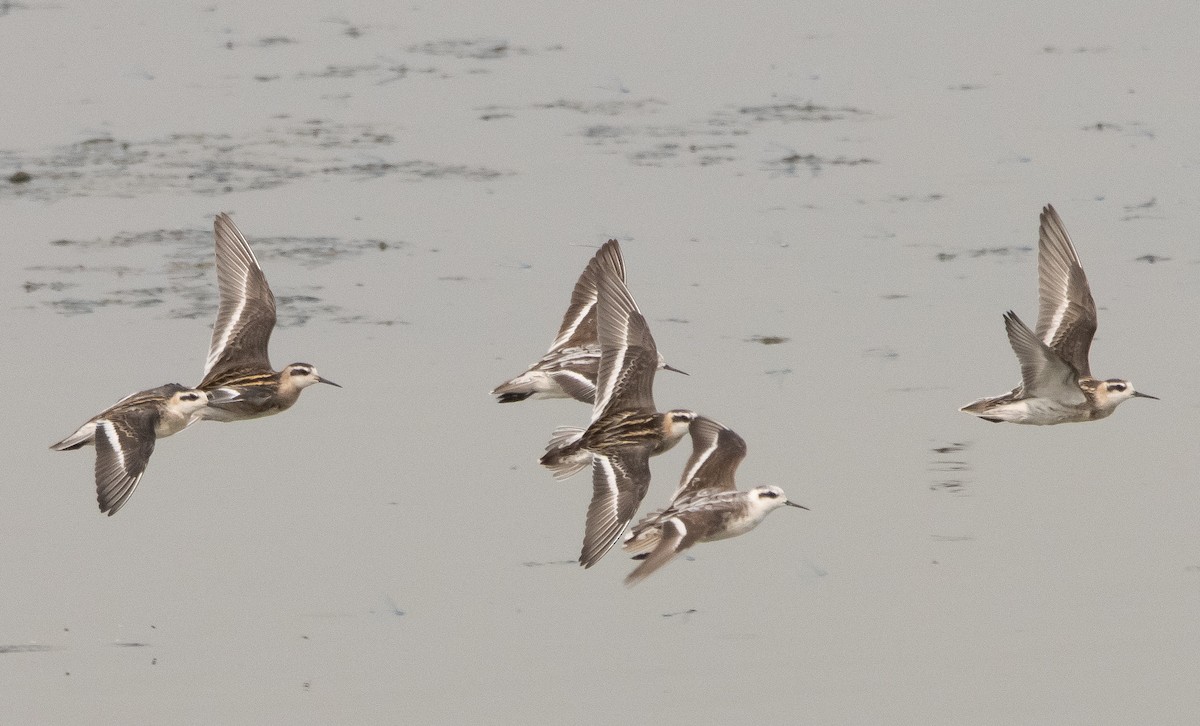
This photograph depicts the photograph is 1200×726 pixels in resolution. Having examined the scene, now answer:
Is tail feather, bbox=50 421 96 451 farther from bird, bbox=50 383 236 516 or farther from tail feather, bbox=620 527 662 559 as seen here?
tail feather, bbox=620 527 662 559

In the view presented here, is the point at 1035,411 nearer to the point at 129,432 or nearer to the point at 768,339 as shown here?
the point at 768,339

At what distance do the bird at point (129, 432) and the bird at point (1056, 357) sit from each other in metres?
6.56

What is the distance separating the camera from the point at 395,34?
35.2 m

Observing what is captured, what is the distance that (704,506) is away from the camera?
723 inches

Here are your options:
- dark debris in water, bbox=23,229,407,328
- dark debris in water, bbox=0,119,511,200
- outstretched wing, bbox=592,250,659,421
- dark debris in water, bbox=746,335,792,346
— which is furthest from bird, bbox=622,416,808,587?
dark debris in water, bbox=0,119,511,200

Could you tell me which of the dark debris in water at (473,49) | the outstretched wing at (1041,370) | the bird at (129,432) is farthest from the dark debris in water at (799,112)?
the bird at (129,432)

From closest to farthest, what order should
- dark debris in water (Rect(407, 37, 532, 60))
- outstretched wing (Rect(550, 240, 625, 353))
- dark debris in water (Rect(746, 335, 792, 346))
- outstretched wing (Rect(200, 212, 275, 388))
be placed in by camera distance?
outstretched wing (Rect(200, 212, 275, 388)) < outstretched wing (Rect(550, 240, 625, 353)) < dark debris in water (Rect(746, 335, 792, 346)) < dark debris in water (Rect(407, 37, 532, 60))

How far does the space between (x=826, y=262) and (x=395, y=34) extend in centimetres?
1213

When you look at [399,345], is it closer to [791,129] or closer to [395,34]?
[791,129]

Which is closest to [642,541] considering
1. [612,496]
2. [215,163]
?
[612,496]

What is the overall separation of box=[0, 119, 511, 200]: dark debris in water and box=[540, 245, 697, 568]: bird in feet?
23.6

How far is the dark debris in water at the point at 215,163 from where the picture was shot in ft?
90.0

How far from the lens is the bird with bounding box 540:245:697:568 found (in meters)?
18.2

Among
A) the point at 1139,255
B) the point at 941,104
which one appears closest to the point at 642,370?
the point at 1139,255
